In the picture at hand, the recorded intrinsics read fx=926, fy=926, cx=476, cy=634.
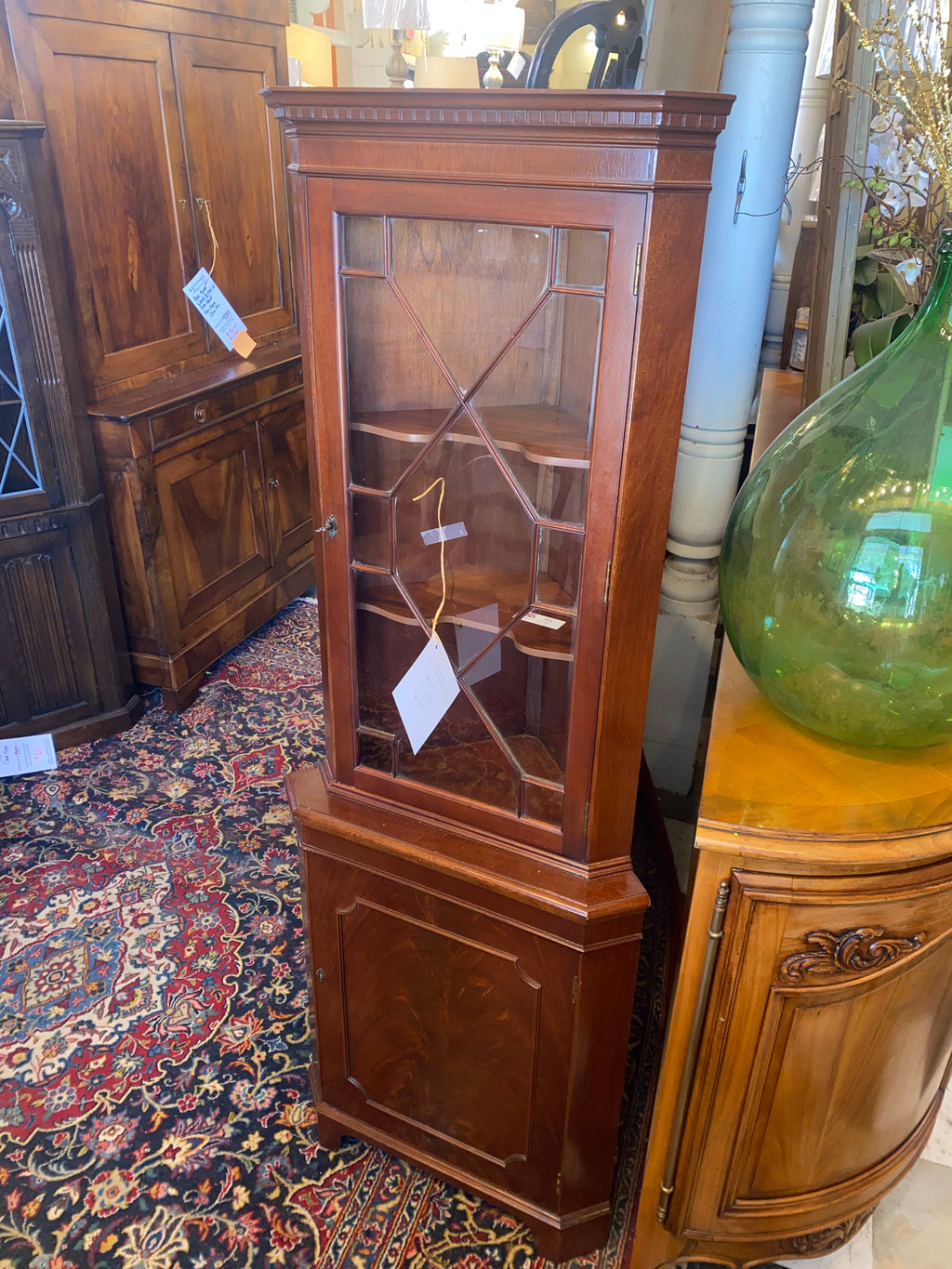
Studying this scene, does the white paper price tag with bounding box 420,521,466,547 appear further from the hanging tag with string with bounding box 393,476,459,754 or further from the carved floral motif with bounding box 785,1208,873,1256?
the carved floral motif with bounding box 785,1208,873,1256

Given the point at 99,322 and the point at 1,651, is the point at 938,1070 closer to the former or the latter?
the point at 1,651

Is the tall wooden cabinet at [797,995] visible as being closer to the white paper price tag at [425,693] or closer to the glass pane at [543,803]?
the glass pane at [543,803]

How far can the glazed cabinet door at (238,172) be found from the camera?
252 centimetres

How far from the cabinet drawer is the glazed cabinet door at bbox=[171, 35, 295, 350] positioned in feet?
0.64

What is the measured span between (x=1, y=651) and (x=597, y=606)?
6.24 ft

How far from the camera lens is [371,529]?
1090 mm

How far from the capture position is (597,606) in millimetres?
977

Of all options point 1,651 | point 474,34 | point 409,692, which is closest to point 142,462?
point 1,651

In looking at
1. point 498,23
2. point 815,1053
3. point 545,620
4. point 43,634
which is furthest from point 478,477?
point 498,23

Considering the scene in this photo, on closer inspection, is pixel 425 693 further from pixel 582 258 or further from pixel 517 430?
pixel 582 258

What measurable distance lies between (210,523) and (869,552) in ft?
7.16

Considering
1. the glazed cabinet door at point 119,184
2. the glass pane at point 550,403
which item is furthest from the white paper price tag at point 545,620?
the glazed cabinet door at point 119,184

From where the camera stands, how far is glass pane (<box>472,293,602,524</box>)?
2.92ft

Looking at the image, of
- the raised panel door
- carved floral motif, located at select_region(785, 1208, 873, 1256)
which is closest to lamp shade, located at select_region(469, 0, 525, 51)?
the raised panel door
